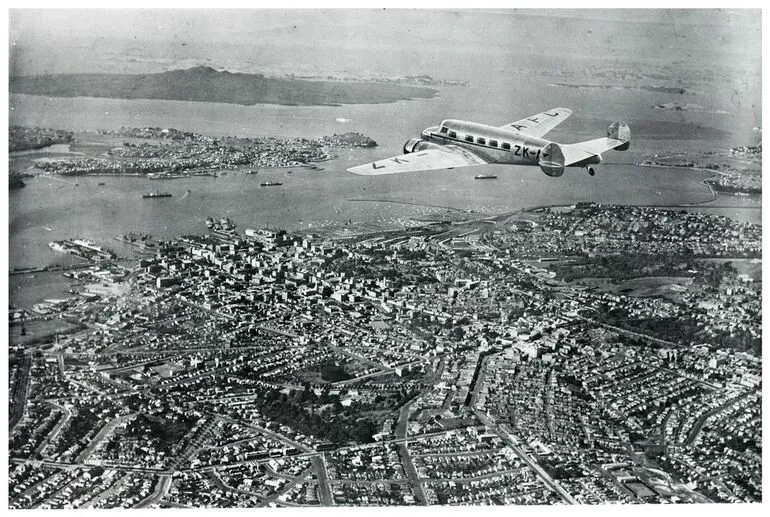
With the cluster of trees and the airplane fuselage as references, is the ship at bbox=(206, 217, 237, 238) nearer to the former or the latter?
the cluster of trees

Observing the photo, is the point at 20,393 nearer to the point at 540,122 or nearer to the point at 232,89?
the point at 232,89

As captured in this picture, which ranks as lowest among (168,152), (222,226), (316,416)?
(316,416)

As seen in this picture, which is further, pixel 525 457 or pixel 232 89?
pixel 232 89

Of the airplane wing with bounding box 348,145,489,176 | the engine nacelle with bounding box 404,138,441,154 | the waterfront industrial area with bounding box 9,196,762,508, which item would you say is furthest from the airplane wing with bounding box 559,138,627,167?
the engine nacelle with bounding box 404,138,441,154

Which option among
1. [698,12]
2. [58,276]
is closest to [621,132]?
[698,12]

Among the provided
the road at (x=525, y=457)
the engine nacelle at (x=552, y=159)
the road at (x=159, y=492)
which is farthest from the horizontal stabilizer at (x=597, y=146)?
the road at (x=159, y=492)

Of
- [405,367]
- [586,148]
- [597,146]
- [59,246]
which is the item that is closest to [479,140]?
[586,148]
